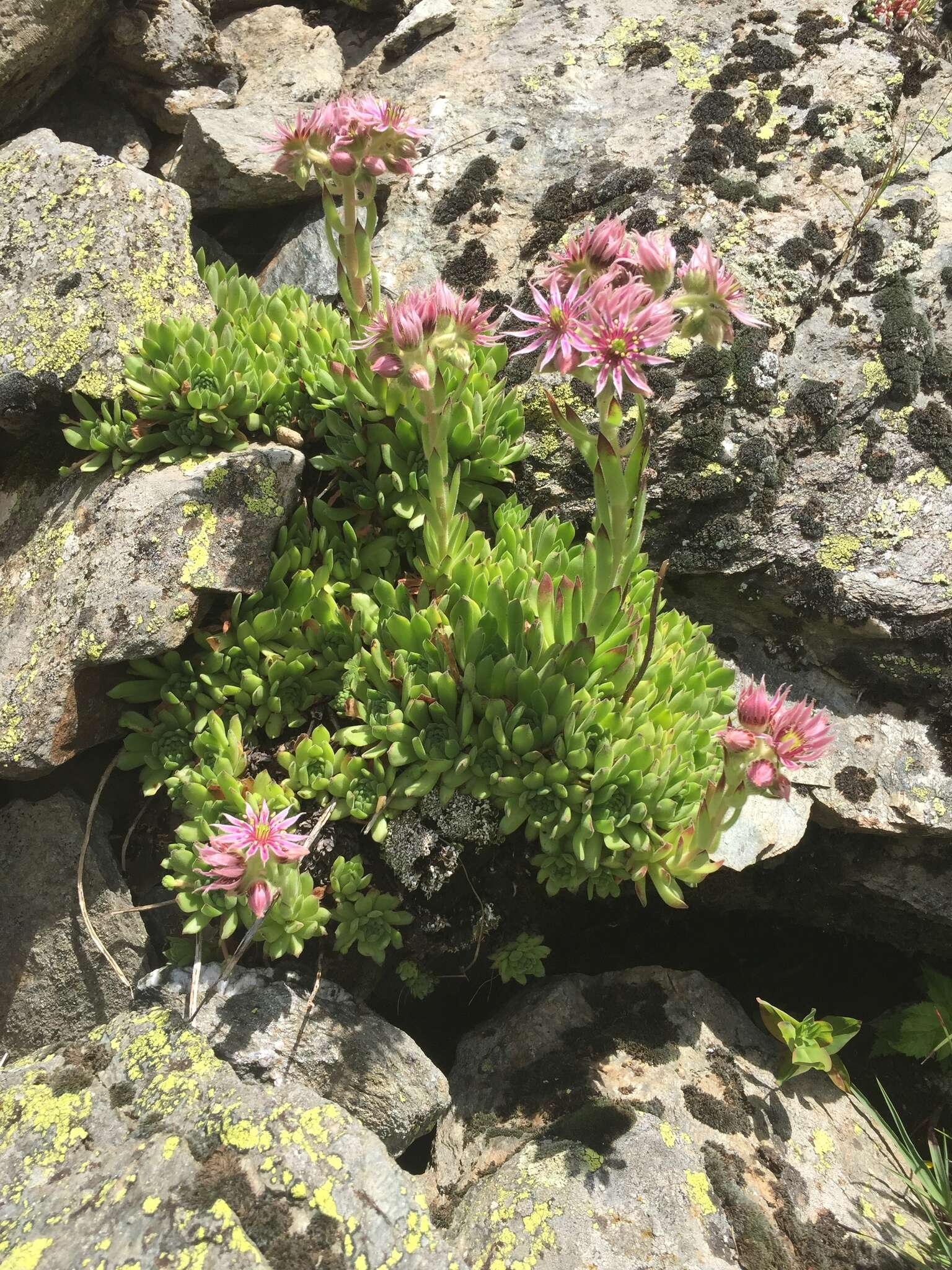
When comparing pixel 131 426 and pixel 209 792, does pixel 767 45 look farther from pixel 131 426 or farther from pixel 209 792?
pixel 209 792

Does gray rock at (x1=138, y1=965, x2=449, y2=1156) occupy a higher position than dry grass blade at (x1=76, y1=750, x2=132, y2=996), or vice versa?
dry grass blade at (x1=76, y1=750, x2=132, y2=996)

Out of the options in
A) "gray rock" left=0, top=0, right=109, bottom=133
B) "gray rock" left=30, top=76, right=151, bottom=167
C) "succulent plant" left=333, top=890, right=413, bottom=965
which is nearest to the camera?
"succulent plant" left=333, top=890, right=413, bottom=965

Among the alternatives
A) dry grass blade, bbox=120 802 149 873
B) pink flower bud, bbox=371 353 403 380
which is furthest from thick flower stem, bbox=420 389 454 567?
dry grass blade, bbox=120 802 149 873

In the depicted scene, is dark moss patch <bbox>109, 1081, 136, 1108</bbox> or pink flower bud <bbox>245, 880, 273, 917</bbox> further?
dark moss patch <bbox>109, 1081, 136, 1108</bbox>

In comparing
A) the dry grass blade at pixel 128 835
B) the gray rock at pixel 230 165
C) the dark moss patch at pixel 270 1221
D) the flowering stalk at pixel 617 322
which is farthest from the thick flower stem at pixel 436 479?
the dark moss patch at pixel 270 1221

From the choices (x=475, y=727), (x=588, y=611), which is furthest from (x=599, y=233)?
(x=475, y=727)

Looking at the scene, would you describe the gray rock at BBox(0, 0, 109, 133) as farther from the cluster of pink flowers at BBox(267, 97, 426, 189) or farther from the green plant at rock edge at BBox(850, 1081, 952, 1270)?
the green plant at rock edge at BBox(850, 1081, 952, 1270)
